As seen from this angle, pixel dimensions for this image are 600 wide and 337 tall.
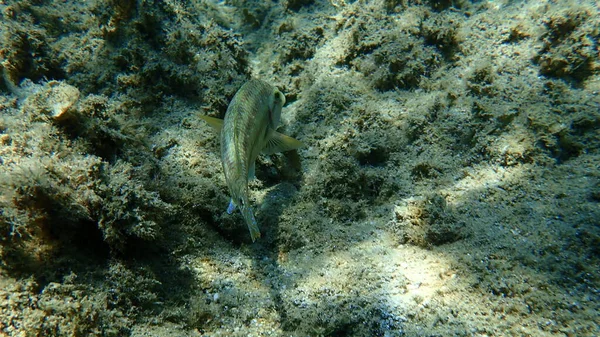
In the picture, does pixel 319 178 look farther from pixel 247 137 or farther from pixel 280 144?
pixel 247 137

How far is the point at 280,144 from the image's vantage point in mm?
2861

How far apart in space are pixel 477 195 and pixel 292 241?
1.78 m

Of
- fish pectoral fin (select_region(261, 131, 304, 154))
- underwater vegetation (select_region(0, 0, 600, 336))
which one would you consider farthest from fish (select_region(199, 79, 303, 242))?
underwater vegetation (select_region(0, 0, 600, 336))

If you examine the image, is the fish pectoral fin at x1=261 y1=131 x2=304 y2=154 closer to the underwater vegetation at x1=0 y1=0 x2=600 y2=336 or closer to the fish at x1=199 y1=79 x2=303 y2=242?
the fish at x1=199 y1=79 x2=303 y2=242

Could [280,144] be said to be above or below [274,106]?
below

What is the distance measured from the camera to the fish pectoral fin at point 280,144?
2785mm

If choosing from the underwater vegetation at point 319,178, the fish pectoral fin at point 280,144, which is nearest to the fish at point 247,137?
the fish pectoral fin at point 280,144

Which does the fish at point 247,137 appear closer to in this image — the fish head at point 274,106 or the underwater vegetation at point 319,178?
the fish head at point 274,106

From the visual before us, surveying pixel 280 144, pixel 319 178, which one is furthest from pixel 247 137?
pixel 319 178

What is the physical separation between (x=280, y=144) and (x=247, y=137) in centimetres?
47

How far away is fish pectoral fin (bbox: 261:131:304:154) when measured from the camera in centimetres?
279

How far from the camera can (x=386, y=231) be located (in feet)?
8.55

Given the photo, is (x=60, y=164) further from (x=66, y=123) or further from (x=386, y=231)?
(x=386, y=231)

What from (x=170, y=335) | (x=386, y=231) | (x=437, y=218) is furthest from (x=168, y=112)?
(x=437, y=218)
